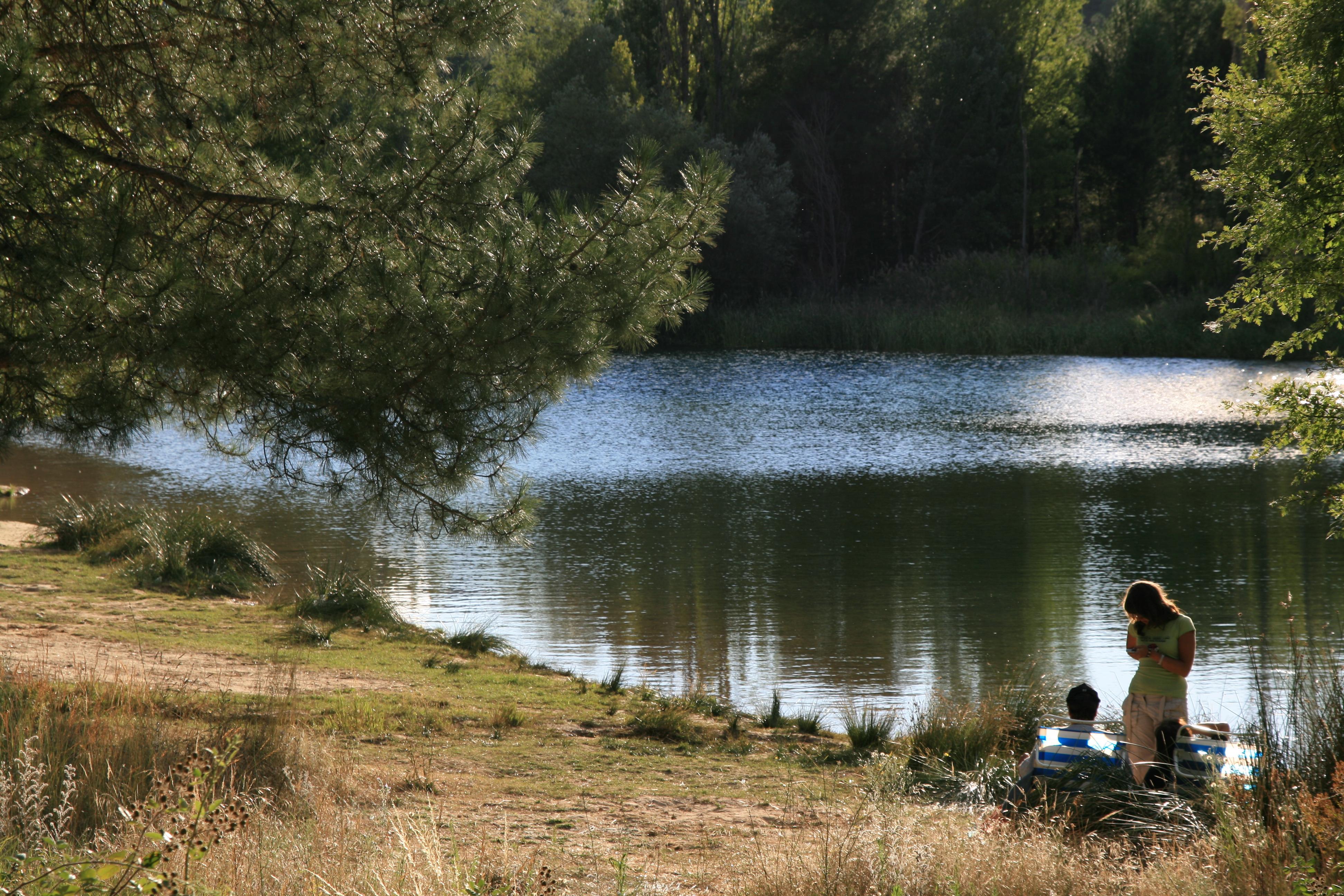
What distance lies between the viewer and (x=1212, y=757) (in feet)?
16.6

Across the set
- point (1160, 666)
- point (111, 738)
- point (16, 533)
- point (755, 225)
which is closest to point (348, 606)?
point (111, 738)

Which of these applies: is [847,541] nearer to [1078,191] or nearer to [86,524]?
[86,524]

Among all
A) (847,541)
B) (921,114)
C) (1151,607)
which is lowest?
(847,541)

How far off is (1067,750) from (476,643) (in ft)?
16.9

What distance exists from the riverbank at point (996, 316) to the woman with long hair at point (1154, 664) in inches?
1223

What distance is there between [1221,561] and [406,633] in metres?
8.79

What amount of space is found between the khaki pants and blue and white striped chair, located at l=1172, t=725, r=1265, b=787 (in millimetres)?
210

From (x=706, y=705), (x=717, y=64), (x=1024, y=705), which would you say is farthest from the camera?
(x=717, y=64)

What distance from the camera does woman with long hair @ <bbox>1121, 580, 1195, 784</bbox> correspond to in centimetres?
559

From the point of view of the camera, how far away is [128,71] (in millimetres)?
5906

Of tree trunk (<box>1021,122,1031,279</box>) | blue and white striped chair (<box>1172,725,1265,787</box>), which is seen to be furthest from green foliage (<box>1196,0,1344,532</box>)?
tree trunk (<box>1021,122,1031,279</box>)

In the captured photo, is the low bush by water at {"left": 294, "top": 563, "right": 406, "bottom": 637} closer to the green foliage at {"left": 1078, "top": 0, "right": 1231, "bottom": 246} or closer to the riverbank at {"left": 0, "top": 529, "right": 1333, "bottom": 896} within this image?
the riverbank at {"left": 0, "top": 529, "right": 1333, "bottom": 896}

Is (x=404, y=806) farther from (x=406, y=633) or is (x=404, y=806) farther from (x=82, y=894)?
(x=406, y=633)

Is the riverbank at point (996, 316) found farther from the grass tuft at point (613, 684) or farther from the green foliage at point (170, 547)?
the grass tuft at point (613, 684)
